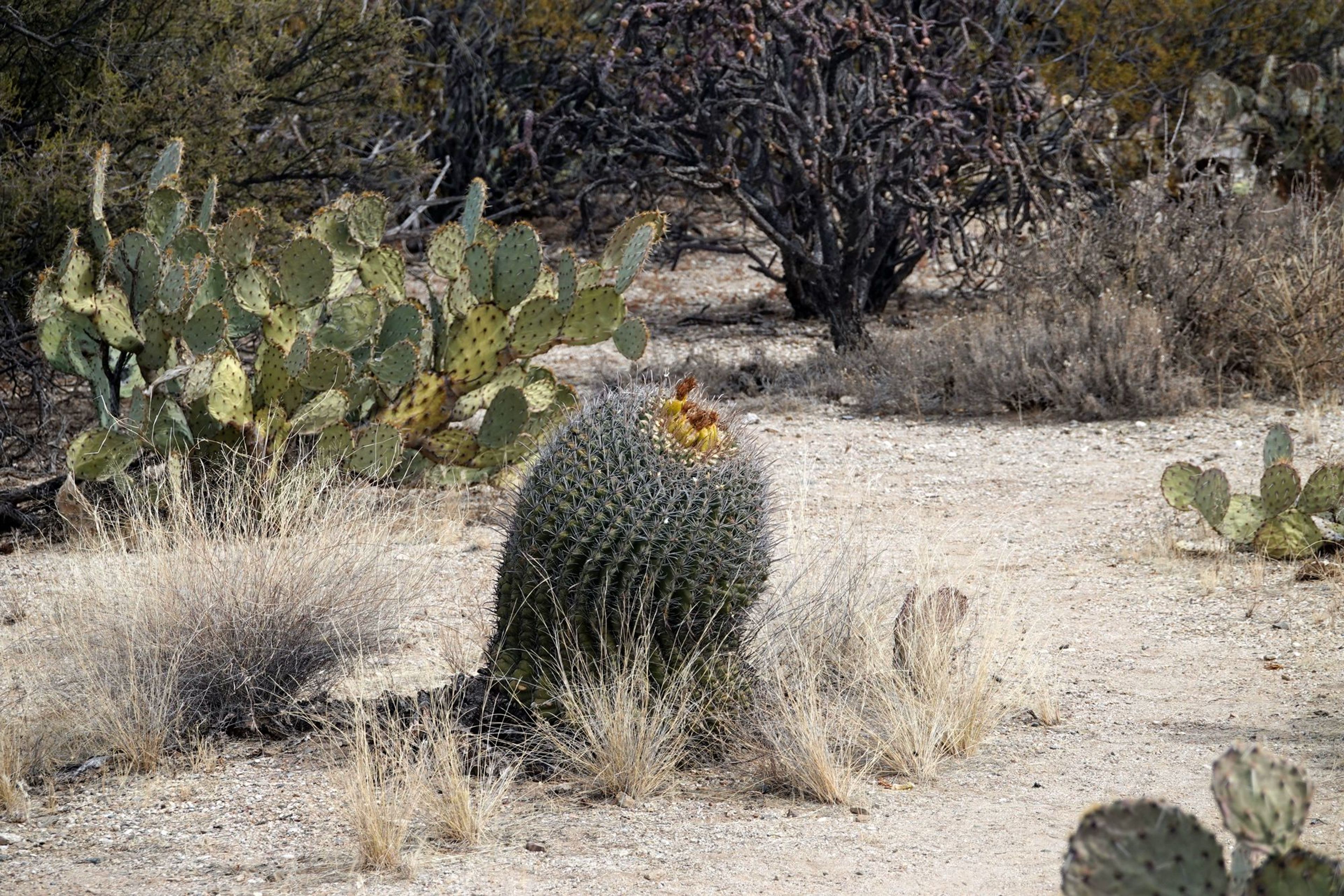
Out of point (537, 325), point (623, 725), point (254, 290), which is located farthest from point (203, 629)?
point (537, 325)

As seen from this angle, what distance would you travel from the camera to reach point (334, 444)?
19.5ft

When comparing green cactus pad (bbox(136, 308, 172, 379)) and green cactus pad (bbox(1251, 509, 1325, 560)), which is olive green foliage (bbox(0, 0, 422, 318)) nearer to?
green cactus pad (bbox(136, 308, 172, 379))

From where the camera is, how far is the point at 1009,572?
584cm

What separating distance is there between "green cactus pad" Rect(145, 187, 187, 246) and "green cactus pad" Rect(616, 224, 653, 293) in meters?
1.94

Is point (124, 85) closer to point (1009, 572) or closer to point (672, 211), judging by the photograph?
point (1009, 572)

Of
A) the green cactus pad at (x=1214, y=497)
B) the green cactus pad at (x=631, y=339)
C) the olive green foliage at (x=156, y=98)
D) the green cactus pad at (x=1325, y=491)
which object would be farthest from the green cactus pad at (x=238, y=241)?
the green cactus pad at (x=1325, y=491)

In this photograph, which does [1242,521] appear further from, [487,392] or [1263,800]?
[1263,800]

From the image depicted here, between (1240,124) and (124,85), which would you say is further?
(1240,124)

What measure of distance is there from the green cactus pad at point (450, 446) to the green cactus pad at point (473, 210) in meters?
0.90

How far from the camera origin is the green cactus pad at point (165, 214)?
608 cm

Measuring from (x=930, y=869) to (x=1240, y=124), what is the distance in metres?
11.8

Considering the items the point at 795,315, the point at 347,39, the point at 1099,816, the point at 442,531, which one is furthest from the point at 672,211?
the point at 1099,816

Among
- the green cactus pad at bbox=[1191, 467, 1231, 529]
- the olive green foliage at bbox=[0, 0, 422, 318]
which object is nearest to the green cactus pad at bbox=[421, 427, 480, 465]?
the olive green foliage at bbox=[0, 0, 422, 318]

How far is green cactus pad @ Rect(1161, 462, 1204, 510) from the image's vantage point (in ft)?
19.5
